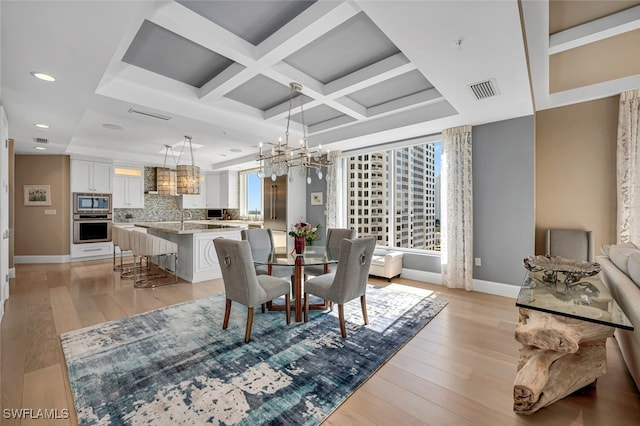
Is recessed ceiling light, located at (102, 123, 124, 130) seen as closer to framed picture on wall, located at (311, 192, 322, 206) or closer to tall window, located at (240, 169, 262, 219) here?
tall window, located at (240, 169, 262, 219)

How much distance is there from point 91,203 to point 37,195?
942 mm

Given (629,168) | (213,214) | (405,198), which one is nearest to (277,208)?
(405,198)

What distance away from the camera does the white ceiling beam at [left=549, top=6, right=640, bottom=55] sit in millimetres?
2373

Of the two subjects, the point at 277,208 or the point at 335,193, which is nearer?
the point at 335,193

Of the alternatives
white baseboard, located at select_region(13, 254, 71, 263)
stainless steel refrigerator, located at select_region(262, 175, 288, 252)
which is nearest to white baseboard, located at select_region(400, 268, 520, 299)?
stainless steel refrigerator, located at select_region(262, 175, 288, 252)

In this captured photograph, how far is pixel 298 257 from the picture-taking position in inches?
123

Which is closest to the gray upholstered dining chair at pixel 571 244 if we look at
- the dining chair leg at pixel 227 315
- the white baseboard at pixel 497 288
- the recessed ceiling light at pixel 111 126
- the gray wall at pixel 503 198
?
the gray wall at pixel 503 198

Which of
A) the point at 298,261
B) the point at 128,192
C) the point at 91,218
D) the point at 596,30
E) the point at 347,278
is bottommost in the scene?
A: the point at 347,278

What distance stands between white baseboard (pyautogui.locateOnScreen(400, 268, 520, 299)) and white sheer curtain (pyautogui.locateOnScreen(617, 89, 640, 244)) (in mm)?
1351

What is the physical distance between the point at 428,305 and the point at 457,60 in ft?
9.08

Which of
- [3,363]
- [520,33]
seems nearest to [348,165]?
[520,33]

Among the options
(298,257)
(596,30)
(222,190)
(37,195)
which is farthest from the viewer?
(222,190)

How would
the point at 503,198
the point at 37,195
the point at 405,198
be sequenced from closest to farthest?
the point at 503,198, the point at 405,198, the point at 37,195

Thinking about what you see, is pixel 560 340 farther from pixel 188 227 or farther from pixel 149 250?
pixel 188 227
